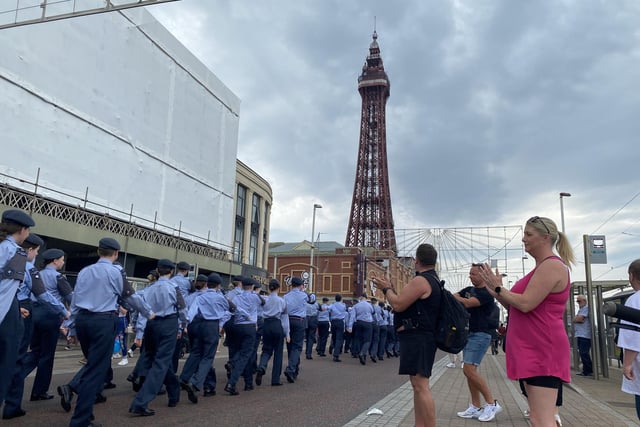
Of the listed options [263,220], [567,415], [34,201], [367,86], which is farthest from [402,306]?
[367,86]

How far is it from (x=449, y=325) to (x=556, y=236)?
3.99 feet

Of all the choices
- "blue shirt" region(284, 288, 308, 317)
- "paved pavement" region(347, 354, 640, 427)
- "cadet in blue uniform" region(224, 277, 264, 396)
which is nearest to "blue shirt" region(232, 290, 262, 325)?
"cadet in blue uniform" region(224, 277, 264, 396)

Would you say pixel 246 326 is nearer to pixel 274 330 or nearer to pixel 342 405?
pixel 274 330

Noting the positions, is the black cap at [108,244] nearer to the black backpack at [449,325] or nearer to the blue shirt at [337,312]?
the black backpack at [449,325]

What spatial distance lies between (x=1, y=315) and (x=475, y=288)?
5518 millimetres

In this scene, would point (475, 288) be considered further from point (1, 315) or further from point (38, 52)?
point (38, 52)

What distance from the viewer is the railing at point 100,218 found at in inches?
695

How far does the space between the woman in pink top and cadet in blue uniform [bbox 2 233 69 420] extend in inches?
190

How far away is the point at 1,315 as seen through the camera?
13.0 ft

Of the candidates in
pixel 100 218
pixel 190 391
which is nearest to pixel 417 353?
pixel 190 391

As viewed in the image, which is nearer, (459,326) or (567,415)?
(459,326)

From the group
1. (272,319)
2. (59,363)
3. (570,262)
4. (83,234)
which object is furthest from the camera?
(83,234)

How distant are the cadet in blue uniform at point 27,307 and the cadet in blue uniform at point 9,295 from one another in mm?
1244

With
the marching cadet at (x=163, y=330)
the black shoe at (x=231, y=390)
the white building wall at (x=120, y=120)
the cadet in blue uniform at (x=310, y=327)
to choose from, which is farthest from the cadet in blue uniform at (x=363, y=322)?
the white building wall at (x=120, y=120)
